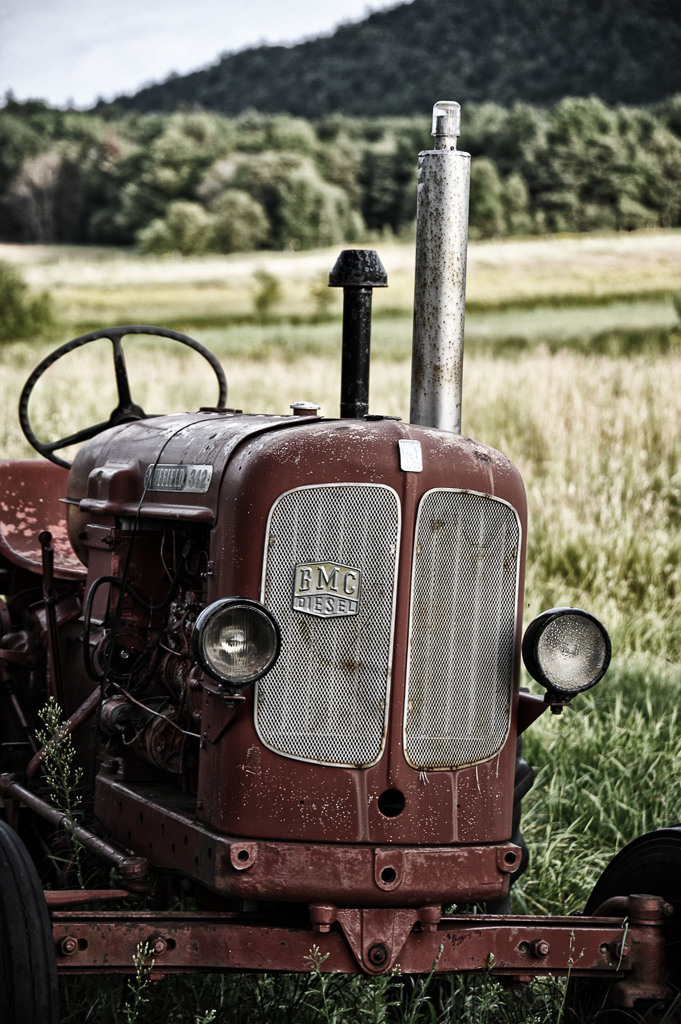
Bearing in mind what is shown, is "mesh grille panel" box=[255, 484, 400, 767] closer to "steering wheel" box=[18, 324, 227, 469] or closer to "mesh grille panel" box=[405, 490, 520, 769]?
"mesh grille panel" box=[405, 490, 520, 769]

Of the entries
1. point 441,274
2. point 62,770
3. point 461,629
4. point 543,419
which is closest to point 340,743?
point 461,629

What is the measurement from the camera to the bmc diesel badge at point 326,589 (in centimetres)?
245

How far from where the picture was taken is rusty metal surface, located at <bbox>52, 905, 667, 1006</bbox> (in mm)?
2338

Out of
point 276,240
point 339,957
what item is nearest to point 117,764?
point 339,957

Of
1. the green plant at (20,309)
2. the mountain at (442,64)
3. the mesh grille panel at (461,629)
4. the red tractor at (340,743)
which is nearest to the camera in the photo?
the red tractor at (340,743)

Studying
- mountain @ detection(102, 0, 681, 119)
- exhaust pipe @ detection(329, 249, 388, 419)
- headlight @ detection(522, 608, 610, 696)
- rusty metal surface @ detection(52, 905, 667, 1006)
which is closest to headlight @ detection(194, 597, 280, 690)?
rusty metal surface @ detection(52, 905, 667, 1006)

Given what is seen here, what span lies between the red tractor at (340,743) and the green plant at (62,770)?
2 centimetres

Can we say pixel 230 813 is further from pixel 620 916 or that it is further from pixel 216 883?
pixel 620 916

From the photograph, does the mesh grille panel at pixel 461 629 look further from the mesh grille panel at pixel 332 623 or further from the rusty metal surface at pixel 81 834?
the rusty metal surface at pixel 81 834

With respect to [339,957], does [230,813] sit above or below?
above

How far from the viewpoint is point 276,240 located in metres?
14.0

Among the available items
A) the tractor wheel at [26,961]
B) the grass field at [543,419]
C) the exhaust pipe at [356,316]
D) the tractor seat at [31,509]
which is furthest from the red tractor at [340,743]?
the tractor seat at [31,509]

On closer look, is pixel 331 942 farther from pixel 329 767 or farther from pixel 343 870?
pixel 329 767

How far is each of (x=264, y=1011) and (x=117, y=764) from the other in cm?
65
